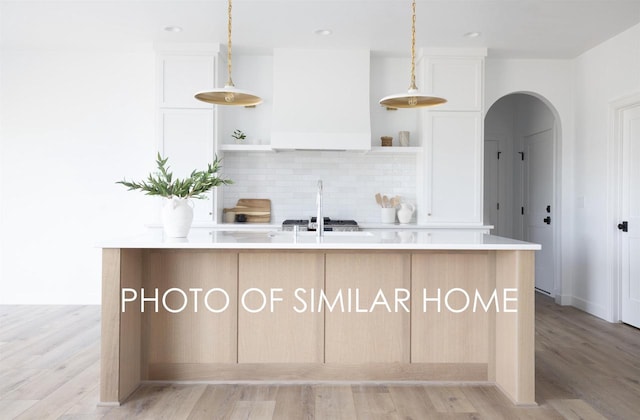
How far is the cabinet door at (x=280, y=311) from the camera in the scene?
10.1 ft

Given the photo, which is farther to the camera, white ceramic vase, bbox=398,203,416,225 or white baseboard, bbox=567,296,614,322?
white ceramic vase, bbox=398,203,416,225

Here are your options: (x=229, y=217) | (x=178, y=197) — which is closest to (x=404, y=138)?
(x=229, y=217)

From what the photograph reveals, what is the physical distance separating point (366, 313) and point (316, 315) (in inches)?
12.3

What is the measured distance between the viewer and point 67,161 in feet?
17.7

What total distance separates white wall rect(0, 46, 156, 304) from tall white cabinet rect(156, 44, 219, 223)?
1.49ft

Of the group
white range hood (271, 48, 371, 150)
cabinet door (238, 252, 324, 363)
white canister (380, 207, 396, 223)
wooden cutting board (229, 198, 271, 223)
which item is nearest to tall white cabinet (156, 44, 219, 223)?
wooden cutting board (229, 198, 271, 223)

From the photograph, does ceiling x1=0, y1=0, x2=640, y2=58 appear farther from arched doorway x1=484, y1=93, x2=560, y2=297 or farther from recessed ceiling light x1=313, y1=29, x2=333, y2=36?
arched doorway x1=484, y1=93, x2=560, y2=297

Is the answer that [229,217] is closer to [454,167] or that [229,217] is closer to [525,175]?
[454,167]

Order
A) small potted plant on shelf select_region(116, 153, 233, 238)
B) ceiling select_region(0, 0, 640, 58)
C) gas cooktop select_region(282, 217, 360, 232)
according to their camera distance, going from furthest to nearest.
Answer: gas cooktop select_region(282, 217, 360, 232) → ceiling select_region(0, 0, 640, 58) → small potted plant on shelf select_region(116, 153, 233, 238)

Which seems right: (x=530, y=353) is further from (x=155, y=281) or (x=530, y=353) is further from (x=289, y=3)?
(x=289, y=3)

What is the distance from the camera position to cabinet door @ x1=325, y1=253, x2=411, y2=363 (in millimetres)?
3070

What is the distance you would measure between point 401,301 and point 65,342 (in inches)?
107

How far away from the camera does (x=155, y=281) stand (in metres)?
3.07

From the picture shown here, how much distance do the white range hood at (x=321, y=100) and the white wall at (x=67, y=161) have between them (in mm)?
1485
